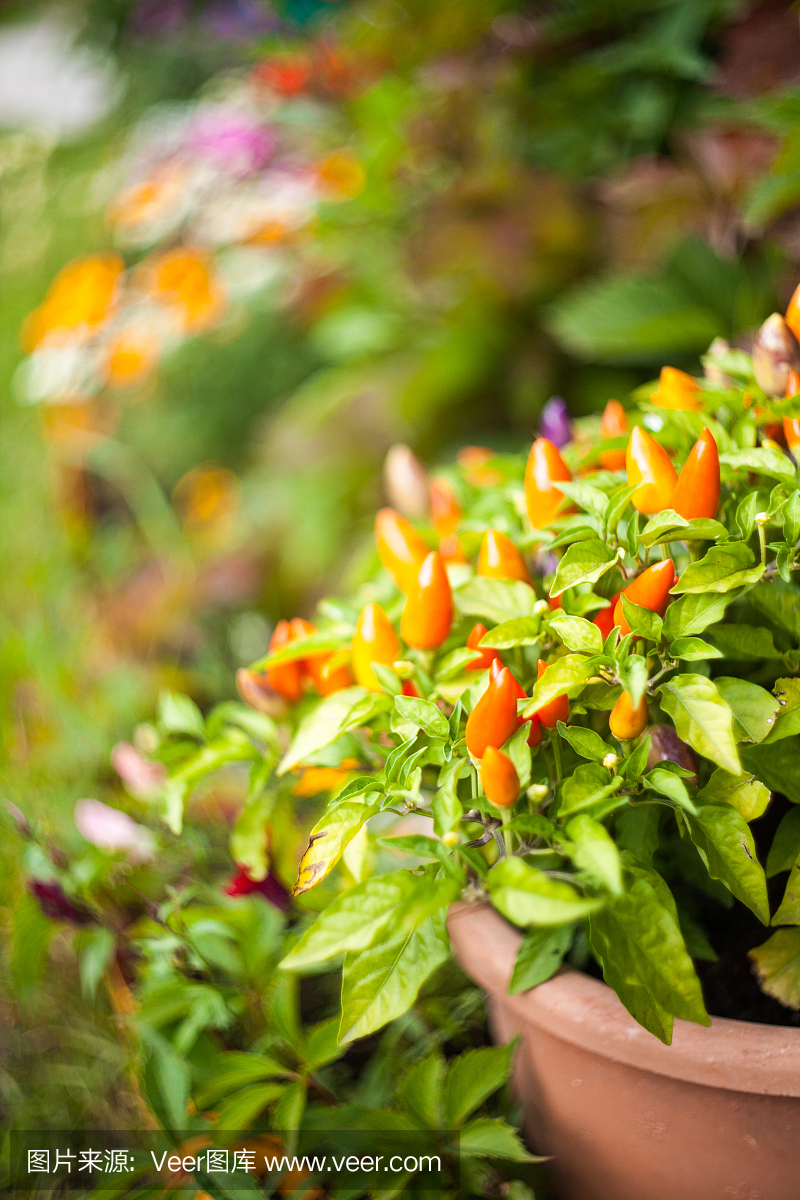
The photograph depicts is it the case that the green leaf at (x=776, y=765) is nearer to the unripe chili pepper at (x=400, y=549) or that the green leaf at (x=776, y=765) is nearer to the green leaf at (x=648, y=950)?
the green leaf at (x=648, y=950)

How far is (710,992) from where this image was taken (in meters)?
0.52

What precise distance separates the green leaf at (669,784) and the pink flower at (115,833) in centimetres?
50

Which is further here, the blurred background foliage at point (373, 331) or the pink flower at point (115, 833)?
the blurred background foliage at point (373, 331)

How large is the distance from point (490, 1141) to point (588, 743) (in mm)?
298

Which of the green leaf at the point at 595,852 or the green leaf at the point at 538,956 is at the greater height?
the green leaf at the point at 595,852

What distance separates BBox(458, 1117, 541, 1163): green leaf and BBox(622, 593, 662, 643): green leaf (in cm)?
34

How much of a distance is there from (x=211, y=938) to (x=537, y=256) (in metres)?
1.13

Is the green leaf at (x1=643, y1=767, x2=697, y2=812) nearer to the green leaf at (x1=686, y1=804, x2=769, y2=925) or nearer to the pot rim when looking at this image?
the green leaf at (x1=686, y1=804, x2=769, y2=925)

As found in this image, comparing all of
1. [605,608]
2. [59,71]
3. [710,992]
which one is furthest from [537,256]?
[59,71]

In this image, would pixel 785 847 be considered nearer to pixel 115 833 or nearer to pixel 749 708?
pixel 749 708

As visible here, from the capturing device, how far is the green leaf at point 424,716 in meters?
0.42

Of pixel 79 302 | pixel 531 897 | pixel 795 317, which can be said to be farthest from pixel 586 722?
pixel 79 302

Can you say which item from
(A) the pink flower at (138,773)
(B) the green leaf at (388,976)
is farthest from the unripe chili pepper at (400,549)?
(A) the pink flower at (138,773)

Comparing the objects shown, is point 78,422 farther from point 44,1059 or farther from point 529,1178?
point 529,1178
